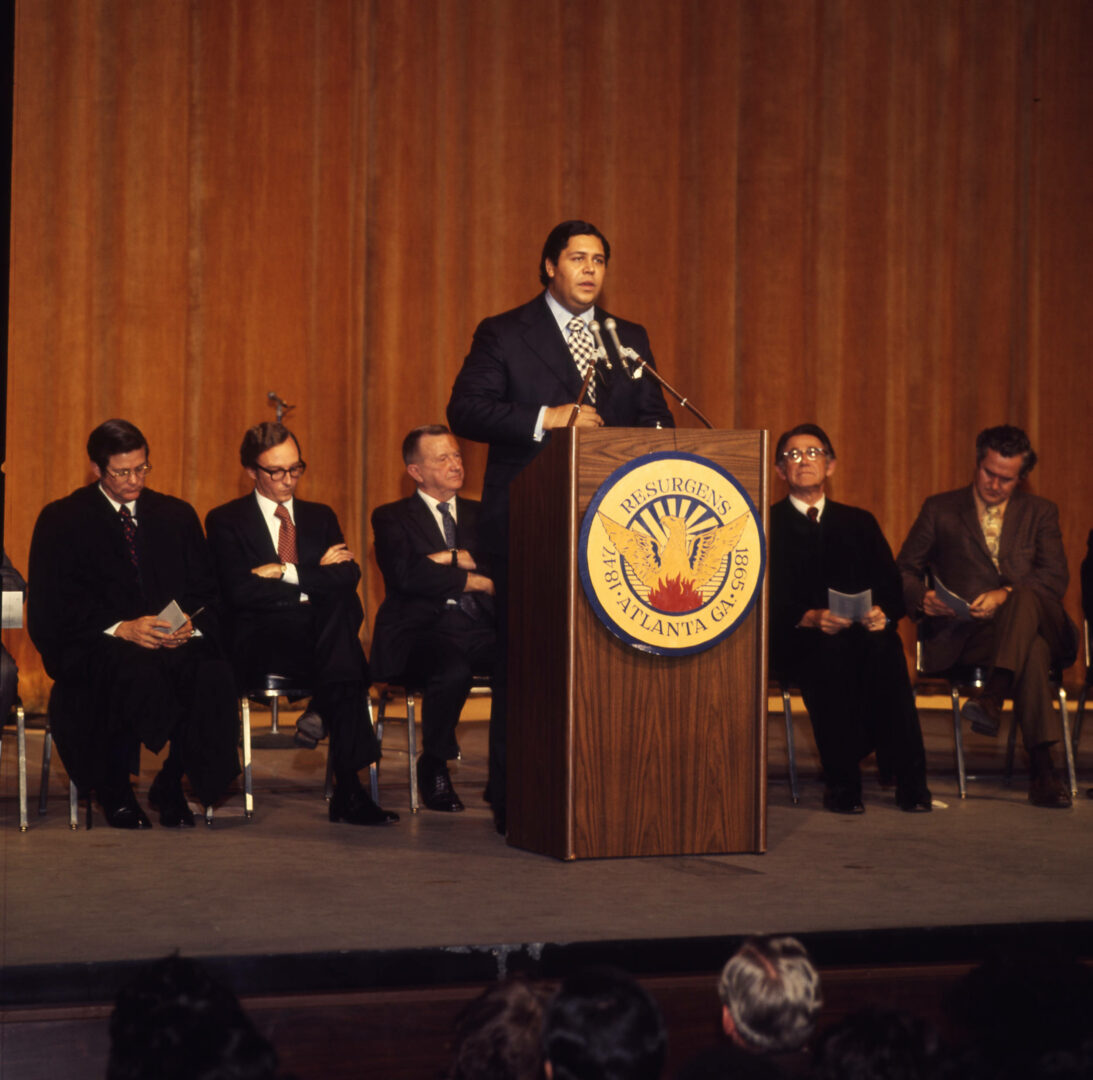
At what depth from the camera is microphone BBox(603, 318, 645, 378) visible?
3.19 metres

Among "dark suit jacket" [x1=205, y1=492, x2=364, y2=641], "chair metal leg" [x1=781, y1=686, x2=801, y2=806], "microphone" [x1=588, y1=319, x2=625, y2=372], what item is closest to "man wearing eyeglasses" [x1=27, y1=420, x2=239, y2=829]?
"dark suit jacket" [x1=205, y1=492, x2=364, y2=641]

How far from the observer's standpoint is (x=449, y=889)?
2.79 meters

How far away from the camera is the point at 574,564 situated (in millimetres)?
2955

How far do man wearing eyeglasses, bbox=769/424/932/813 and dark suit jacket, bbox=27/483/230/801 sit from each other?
1554 mm

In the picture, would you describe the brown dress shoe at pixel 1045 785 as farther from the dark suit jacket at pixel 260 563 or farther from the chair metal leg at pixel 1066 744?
the dark suit jacket at pixel 260 563

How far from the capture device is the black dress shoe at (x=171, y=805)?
361 centimetres

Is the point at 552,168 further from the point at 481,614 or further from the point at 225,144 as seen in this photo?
the point at 481,614

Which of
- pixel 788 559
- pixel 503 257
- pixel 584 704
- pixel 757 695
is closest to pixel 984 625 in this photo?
pixel 788 559

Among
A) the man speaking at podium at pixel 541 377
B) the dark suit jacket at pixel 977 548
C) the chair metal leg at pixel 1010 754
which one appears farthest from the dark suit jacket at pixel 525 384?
the chair metal leg at pixel 1010 754

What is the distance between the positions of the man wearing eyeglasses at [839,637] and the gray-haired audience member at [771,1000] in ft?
7.74

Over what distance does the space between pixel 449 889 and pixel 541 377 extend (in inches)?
49.4

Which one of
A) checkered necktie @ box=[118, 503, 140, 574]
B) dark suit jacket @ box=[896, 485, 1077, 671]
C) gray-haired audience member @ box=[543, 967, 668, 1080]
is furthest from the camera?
dark suit jacket @ box=[896, 485, 1077, 671]

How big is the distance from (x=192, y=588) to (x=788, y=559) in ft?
5.55

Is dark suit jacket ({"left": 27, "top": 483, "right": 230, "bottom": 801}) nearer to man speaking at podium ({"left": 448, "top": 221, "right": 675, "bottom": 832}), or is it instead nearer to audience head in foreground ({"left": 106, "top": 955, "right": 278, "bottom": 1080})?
man speaking at podium ({"left": 448, "top": 221, "right": 675, "bottom": 832})
